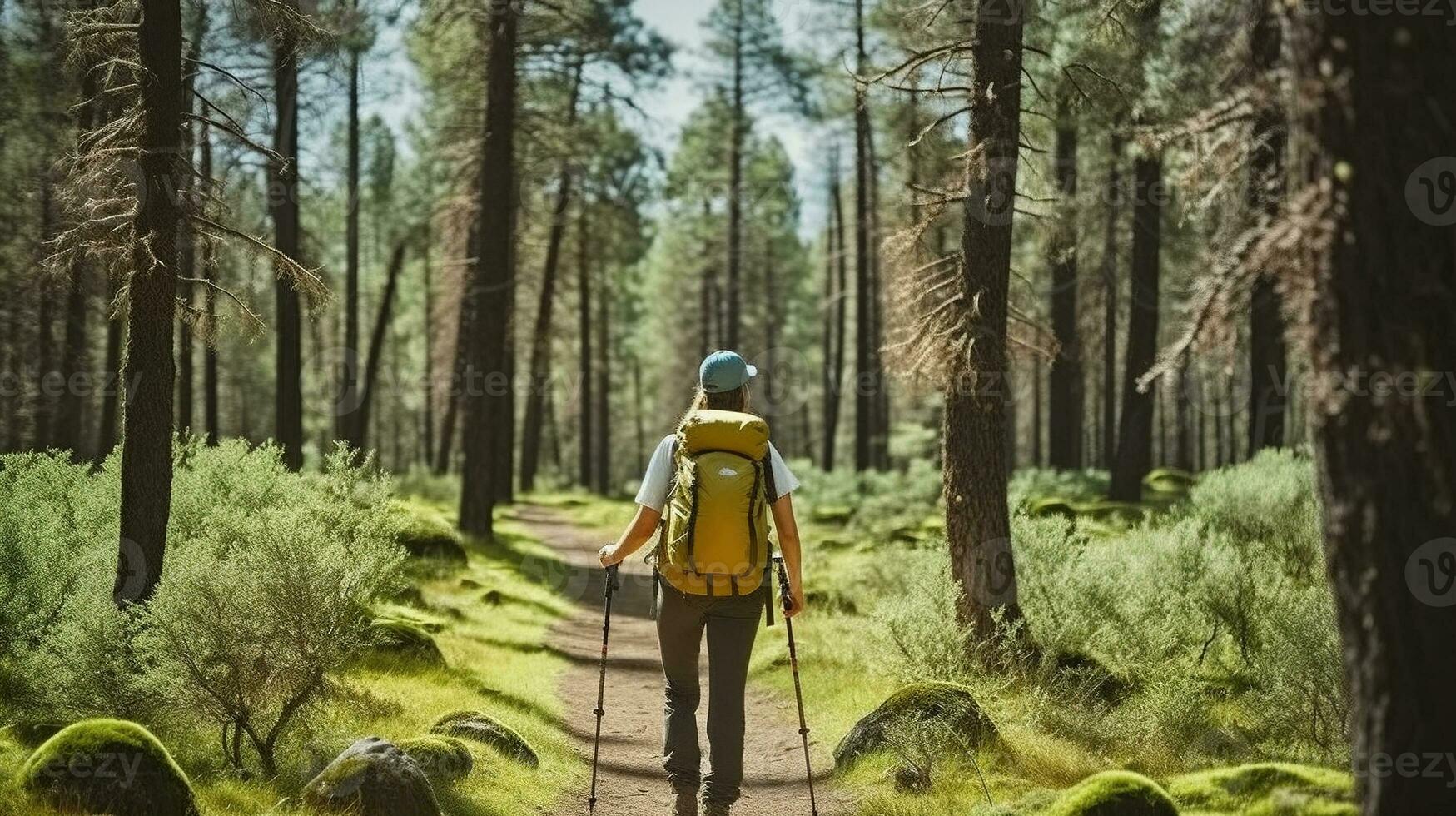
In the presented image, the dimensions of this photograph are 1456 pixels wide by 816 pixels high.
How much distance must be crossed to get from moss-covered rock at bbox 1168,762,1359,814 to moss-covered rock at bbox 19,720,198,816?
5.11 metres

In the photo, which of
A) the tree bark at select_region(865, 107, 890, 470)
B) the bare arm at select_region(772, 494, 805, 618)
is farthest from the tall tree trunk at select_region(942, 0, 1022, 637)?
the tree bark at select_region(865, 107, 890, 470)

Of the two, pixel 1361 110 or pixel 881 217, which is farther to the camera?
pixel 881 217

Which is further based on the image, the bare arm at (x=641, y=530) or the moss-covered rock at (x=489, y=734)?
the moss-covered rock at (x=489, y=734)

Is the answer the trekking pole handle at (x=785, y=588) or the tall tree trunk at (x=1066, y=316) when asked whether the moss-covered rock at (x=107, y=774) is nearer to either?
the trekking pole handle at (x=785, y=588)

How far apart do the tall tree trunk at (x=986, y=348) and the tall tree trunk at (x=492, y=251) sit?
35.3 feet

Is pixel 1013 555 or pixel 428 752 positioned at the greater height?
pixel 1013 555

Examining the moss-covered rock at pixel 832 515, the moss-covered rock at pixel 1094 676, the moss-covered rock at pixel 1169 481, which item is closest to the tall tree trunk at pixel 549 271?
the moss-covered rock at pixel 832 515

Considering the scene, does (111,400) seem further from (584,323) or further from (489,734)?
(584,323)

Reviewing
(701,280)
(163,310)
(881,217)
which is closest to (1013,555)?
(163,310)

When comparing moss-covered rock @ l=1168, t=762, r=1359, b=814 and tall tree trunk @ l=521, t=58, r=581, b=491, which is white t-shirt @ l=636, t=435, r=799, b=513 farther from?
tall tree trunk @ l=521, t=58, r=581, b=491

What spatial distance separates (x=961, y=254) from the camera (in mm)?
10211

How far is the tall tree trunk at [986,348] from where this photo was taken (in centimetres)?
992

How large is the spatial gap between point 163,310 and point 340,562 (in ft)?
7.93

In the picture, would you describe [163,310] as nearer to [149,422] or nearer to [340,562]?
[149,422]
